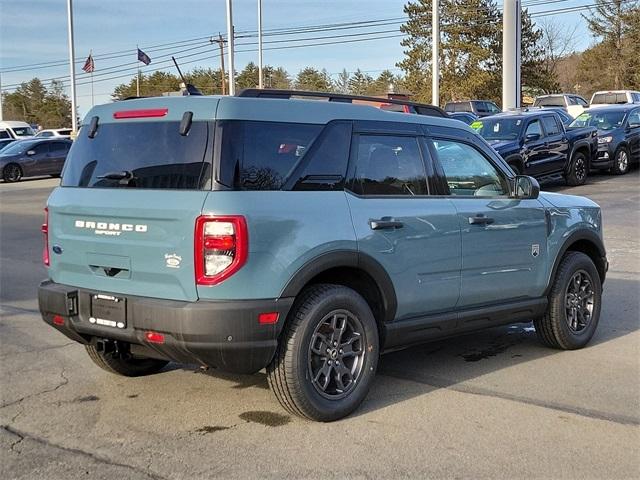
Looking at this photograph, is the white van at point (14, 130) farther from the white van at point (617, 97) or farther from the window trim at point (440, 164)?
the window trim at point (440, 164)

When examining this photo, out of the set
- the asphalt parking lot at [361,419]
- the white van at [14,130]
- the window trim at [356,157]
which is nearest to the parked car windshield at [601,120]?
the asphalt parking lot at [361,419]

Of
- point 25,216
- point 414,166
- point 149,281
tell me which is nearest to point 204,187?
point 149,281

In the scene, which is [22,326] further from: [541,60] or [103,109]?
[541,60]

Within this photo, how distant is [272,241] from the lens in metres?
4.25

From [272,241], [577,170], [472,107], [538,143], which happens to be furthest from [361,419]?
[472,107]

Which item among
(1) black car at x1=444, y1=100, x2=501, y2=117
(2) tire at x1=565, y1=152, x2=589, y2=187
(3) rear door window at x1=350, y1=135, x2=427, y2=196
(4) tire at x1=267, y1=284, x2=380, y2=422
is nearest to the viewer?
(4) tire at x1=267, y1=284, x2=380, y2=422

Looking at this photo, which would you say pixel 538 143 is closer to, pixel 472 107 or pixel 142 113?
pixel 142 113

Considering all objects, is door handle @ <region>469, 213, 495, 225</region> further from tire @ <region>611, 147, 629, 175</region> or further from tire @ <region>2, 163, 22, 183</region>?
tire @ <region>2, 163, 22, 183</region>

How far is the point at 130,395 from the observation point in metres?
5.15

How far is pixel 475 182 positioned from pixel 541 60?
63132mm

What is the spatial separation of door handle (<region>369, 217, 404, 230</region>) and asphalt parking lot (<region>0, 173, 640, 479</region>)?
3.89ft

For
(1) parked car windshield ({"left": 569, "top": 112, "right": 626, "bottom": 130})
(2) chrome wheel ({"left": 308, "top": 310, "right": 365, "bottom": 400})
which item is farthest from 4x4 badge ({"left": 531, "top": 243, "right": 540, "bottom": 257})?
(1) parked car windshield ({"left": 569, "top": 112, "right": 626, "bottom": 130})

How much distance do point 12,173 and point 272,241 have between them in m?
26.6

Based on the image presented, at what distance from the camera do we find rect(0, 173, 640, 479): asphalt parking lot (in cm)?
398
